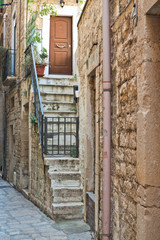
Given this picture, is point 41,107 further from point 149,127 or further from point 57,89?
point 149,127

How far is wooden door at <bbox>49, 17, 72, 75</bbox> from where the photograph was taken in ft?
37.6

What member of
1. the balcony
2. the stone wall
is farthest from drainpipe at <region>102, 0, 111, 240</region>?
the balcony

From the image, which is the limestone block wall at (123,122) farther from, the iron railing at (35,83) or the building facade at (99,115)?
the iron railing at (35,83)

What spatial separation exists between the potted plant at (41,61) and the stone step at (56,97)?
3.86 feet

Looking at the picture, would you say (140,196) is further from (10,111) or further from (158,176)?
(10,111)

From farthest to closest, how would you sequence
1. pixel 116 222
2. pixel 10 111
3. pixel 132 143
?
pixel 10 111
pixel 116 222
pixel 132 143

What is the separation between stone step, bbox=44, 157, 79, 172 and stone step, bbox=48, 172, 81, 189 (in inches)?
10.7

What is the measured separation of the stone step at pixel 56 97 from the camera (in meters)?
9.23

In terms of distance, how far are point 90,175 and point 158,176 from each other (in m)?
3.20

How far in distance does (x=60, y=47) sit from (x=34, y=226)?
6933mm

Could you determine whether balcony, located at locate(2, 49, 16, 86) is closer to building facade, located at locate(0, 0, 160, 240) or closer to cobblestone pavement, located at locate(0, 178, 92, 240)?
building facade, located at locate(0, 0, 160, 240)

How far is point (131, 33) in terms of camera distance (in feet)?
11.1

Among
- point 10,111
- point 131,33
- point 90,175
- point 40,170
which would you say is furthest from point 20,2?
point 131,33

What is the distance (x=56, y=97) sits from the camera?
9.36 metres
